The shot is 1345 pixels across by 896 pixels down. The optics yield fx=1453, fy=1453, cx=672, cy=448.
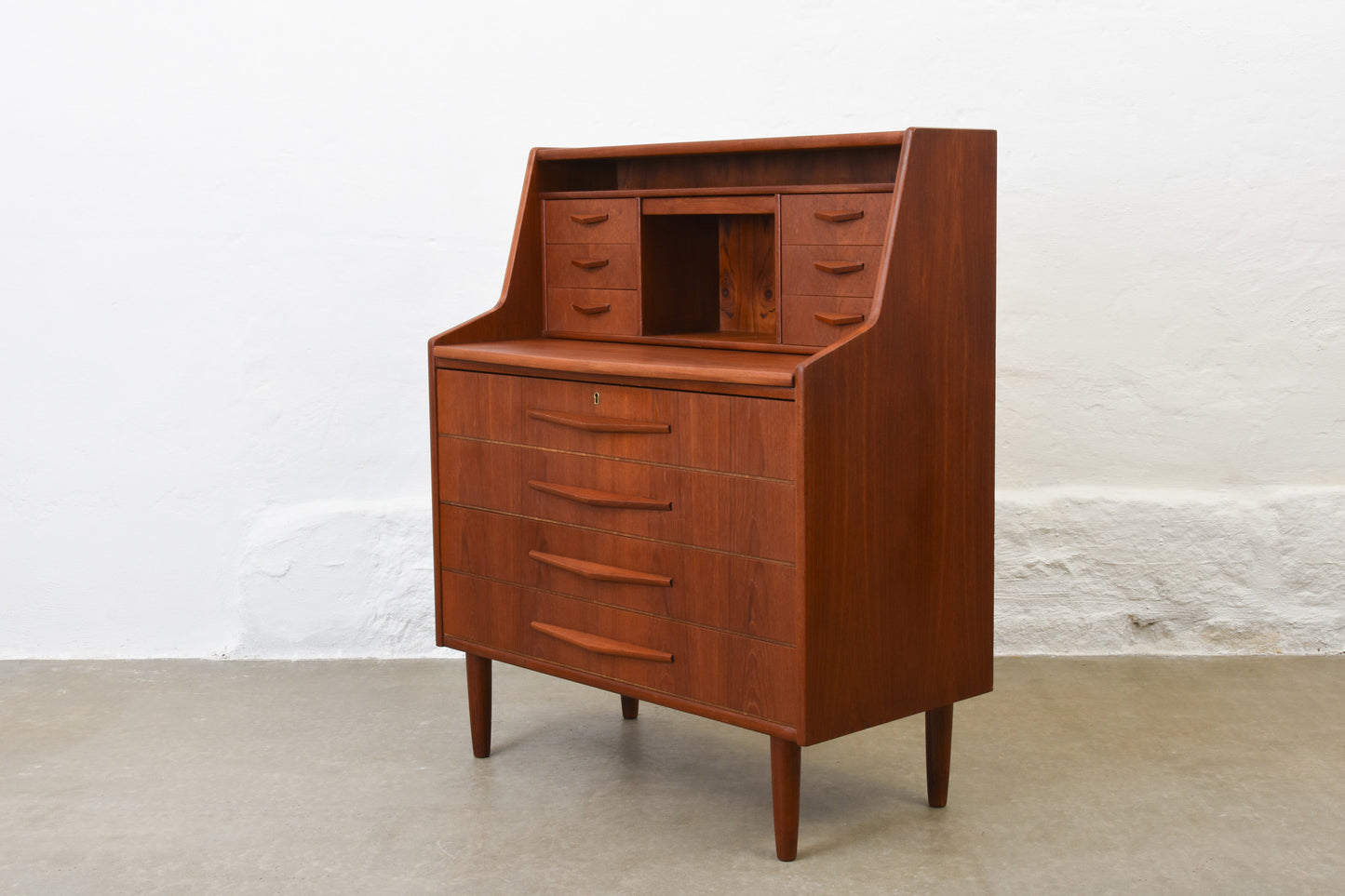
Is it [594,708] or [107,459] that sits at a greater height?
[107,459]

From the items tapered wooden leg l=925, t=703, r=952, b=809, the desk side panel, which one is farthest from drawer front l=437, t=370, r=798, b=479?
tapered wooden leg l=925, t=703, r=952, b=809

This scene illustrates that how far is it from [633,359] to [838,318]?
42 centimetres

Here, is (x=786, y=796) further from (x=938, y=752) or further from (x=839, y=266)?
(x=839, y=266)

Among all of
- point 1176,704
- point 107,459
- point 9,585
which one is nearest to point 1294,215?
point 1176,704

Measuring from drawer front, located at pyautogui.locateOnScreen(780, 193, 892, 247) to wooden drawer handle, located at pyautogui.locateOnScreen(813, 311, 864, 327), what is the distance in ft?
0.47

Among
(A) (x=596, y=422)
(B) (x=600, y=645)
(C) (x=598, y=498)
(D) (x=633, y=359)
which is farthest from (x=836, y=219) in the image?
(B) (x=600, y=645)

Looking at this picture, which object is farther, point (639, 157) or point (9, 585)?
point (9, 585)

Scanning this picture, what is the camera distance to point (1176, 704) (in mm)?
3725

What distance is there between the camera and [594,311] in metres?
3.39

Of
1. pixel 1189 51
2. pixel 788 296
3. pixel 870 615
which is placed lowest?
pixel 870 615

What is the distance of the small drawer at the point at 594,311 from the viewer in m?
3.30

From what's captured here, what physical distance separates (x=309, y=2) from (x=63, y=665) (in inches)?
81.8

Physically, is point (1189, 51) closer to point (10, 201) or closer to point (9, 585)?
point (10, 201)

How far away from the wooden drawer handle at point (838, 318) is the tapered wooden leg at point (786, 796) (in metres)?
0.83
